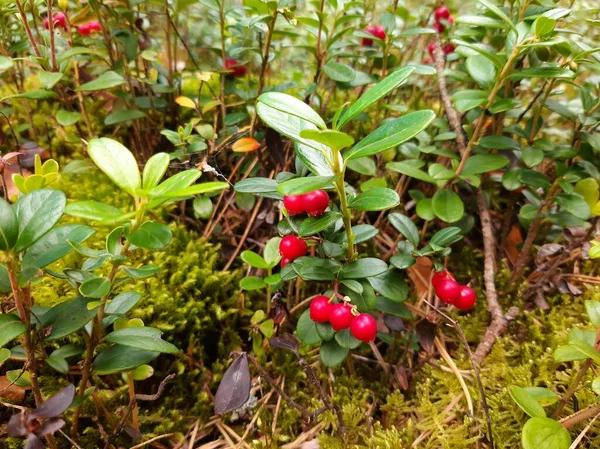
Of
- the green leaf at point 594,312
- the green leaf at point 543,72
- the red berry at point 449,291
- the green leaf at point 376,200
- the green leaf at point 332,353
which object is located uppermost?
the green leaf at point 543,72

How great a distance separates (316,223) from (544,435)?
0.88 metres

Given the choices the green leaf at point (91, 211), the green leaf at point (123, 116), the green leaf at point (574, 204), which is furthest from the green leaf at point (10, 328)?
the green leaf at point (574, 204)

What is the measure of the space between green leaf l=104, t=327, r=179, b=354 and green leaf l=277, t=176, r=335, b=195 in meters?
0.56

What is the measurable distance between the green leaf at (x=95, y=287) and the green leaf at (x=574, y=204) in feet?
5.82

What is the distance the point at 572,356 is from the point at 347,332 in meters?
0.67

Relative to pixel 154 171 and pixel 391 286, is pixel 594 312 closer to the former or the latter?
pixel 391 286

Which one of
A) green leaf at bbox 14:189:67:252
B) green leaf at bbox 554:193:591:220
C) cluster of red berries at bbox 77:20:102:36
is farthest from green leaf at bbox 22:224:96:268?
green leaf at bbox 554:193:591:220

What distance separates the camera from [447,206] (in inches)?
72.1

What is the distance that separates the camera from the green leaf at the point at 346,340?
142 centimetres

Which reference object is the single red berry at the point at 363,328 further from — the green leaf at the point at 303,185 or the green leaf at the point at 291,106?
the green leaf at the point at 291,106

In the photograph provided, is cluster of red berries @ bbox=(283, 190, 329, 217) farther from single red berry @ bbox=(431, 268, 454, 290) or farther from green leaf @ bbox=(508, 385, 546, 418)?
green leaf @ bbox=(508, 385, 546, 418)

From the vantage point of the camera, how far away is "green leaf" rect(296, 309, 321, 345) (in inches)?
58.4

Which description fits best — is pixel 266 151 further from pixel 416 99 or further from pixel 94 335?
pixel 94 335

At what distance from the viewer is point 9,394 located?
1341 millimetres
